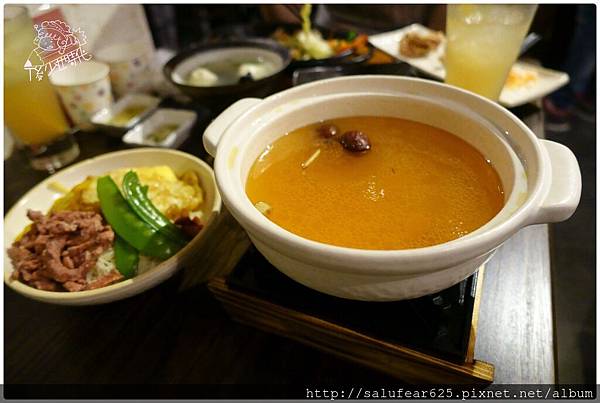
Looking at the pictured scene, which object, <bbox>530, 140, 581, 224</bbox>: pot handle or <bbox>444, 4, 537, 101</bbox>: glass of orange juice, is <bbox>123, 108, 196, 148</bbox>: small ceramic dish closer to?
<bbox>444, 4, 537, 101</bbox>: glass of orange juice

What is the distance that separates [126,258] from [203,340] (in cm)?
30

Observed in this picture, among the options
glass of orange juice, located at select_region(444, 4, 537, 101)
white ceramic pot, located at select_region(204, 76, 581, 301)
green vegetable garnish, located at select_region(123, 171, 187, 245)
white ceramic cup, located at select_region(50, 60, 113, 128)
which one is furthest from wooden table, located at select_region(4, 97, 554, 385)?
white ceramic cup, located at select_region(50, 60, 113, 128)

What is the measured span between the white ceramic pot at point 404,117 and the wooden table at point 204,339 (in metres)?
0.32

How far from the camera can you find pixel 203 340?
1.02m

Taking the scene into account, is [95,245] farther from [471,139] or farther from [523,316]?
[523,316]

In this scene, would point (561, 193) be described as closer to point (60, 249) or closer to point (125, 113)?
point (60, 249)

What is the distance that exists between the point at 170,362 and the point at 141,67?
165cm

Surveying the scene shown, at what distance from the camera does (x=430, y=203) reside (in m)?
0.86

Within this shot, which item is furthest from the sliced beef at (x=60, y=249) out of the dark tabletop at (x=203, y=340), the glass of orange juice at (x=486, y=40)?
the glass of orange juice at (x=486, y=40)

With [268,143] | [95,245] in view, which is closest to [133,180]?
[95,245]

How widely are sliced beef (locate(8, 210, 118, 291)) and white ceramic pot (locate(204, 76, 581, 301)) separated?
0.47 m

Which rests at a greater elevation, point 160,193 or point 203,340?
point 160,193

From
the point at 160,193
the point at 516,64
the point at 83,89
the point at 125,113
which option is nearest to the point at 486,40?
the point at 516,64

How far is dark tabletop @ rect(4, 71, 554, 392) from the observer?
95 cm
